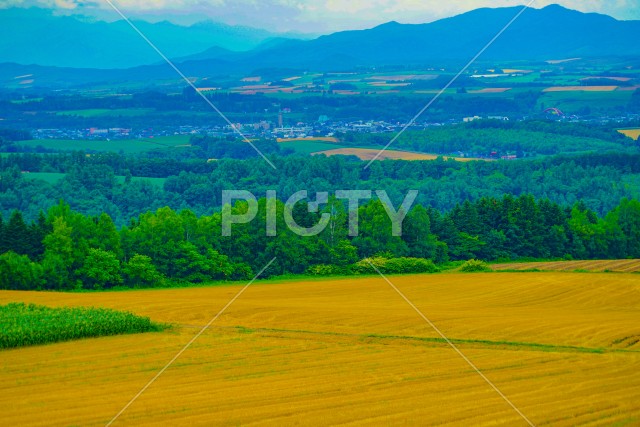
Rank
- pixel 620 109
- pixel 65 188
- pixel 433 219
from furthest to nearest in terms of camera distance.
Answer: pixel 620 109
pixel 65 188
pixel 433 219

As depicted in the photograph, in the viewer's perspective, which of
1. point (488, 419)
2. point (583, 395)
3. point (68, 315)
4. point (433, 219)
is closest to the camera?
point (488, 419)

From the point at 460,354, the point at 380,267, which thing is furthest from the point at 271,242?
the point at 460,354

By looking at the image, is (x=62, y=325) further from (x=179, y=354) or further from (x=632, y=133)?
(x=632, y=133)

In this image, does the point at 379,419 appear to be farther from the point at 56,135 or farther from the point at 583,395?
the point at 56,135

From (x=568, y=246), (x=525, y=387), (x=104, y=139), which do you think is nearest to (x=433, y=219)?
(x=568, y=246)

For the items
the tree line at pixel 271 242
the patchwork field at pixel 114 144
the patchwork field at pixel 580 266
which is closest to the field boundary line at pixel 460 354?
the tree line at pixel 271 242

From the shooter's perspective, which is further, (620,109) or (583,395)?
(620,109)
